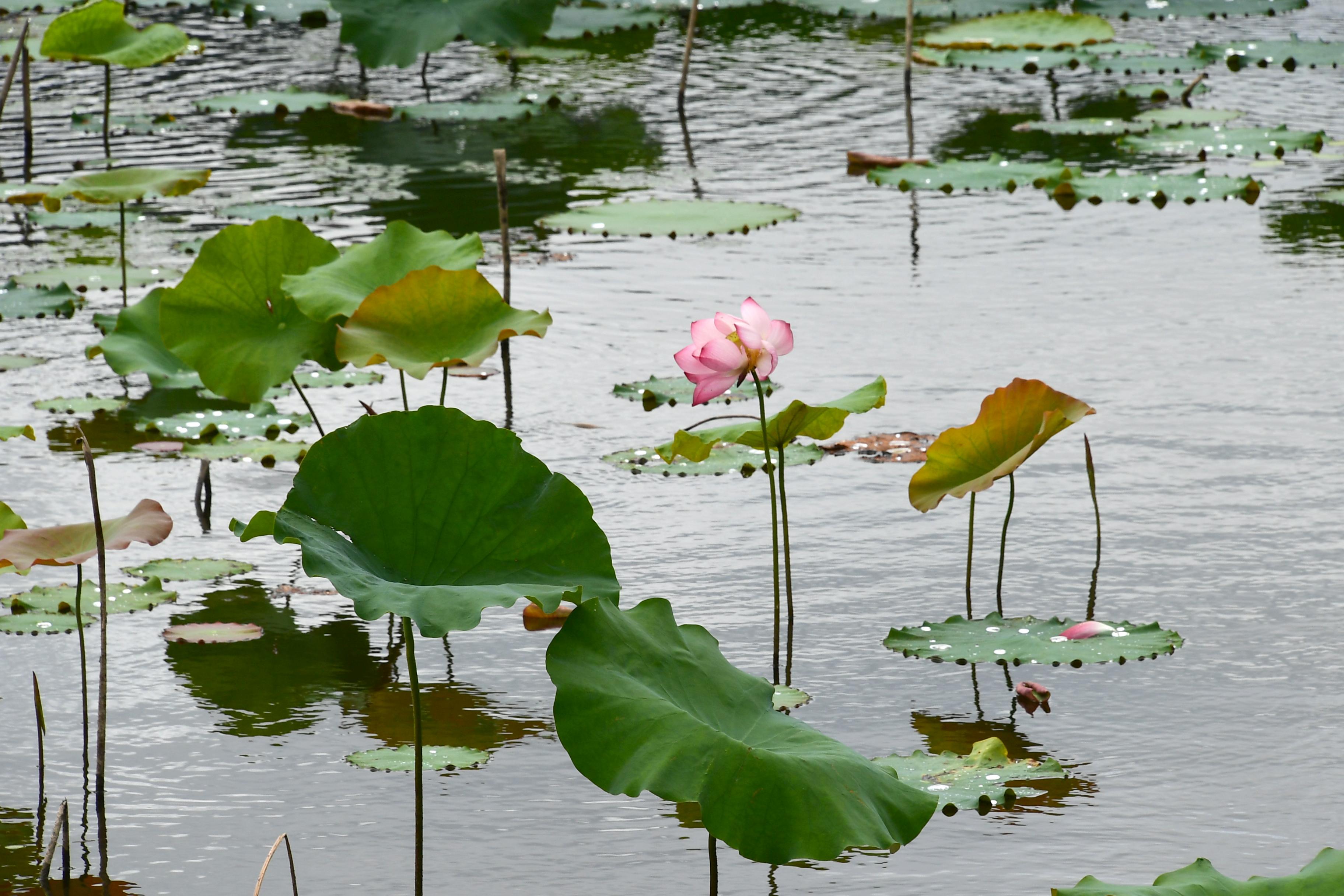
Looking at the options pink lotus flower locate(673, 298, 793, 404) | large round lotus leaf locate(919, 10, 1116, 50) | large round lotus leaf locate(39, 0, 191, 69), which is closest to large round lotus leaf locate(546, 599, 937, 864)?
A: pink lotus flower locate(673, 298, 793, 404)

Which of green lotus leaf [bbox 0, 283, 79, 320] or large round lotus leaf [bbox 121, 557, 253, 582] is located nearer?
large round lotus leaf [bbox 121, 557, 253, 582]

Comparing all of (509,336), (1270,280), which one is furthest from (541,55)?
(509,336)

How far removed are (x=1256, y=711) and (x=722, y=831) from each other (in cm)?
135

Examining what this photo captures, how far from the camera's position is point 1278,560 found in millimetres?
3357

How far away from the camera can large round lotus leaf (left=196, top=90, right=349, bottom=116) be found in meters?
7.91

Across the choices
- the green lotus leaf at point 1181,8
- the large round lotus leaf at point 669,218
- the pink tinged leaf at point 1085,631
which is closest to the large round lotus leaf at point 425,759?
the pink tinged leaf at point 1085,631

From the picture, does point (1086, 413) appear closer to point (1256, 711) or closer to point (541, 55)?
point (1256, 711)

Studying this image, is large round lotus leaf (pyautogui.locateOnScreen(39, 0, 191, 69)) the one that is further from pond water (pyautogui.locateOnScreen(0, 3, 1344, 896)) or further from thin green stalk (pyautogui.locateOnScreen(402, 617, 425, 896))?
thin green stalk (pyautogui.locateOnScreen(402, 617, 425, 896))

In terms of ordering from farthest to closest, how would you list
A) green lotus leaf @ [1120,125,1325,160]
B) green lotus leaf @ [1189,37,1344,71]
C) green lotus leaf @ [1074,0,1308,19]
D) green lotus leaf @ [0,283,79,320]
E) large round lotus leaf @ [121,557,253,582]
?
green lotus leaf @ [1074,0,1308,19] < green lotus leaf @ [1189,37,1344,71] < green lotus leaf @ [1120,125,1325,160] < green lotus leaf @ [0,283,79,320] < large round lotus leaf @ [121,557,253,582]

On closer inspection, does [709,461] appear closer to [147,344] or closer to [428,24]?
[147,344]

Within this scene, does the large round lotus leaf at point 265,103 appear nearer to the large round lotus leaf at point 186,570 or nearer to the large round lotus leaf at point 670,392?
the large round lotus leaf at point 670,392

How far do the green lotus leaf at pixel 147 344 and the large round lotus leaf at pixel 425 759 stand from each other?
63.0 inches

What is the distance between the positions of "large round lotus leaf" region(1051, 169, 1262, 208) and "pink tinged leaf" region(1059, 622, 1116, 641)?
3.36 meters

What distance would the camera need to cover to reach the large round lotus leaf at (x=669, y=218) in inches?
230
